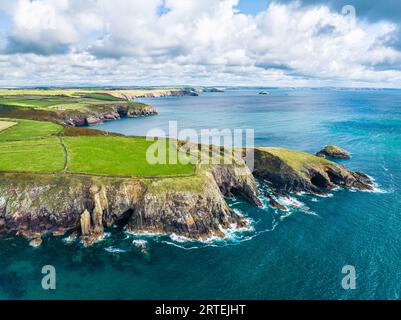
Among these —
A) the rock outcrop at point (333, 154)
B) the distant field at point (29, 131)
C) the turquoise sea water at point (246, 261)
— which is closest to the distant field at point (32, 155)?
the distant field at point (29, 131)

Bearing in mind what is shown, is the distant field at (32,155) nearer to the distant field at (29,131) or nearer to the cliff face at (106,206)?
the cliff face at (106,206)

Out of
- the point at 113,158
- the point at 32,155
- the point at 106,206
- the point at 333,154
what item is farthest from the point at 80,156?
the point at 333,154

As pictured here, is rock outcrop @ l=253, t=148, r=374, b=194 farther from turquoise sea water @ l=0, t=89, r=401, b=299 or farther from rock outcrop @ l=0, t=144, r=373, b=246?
rock outcrop @ l=0, t=144, r=373, b=246

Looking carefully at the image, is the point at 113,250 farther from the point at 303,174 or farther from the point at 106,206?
the point at 303,174

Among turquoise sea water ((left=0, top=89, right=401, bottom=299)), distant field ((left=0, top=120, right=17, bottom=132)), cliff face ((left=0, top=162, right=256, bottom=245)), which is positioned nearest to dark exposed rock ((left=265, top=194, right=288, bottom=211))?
turquoise sea water ((left=0, top=89, right=401, bottom=299))
